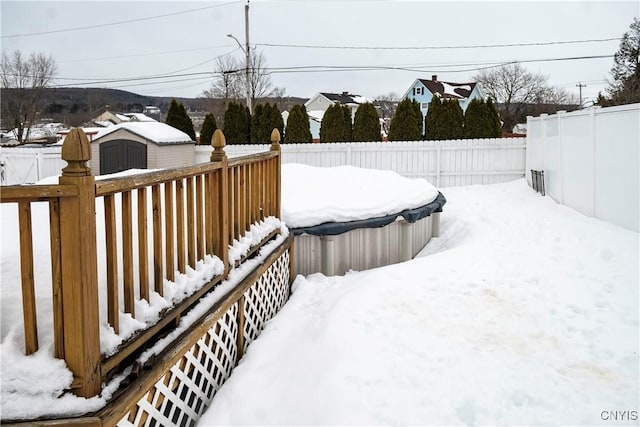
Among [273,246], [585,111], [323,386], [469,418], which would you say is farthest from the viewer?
[585,111]

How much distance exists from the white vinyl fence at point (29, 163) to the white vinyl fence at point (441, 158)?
6.36 m

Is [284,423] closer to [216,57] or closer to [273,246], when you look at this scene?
[273,246]

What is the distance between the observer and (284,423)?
2.41 metres

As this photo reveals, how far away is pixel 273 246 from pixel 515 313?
76.9 inches

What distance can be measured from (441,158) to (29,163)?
411 inches

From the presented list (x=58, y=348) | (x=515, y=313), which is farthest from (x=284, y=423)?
(x=515, y=313)

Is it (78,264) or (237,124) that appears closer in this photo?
(78,264)

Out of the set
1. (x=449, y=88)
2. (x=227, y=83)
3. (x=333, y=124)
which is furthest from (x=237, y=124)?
(x=449, y=88)

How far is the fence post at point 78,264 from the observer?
1.59 metres

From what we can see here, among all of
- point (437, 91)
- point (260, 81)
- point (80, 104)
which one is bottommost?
point (80, 104)

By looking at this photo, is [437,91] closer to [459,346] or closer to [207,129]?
[207,129]

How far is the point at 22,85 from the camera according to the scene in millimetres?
20438

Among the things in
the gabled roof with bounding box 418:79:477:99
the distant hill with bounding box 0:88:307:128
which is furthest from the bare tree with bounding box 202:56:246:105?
the gabled roof with bounding box 418:79:477:99

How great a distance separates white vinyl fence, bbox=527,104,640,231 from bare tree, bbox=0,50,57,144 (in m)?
19.2
